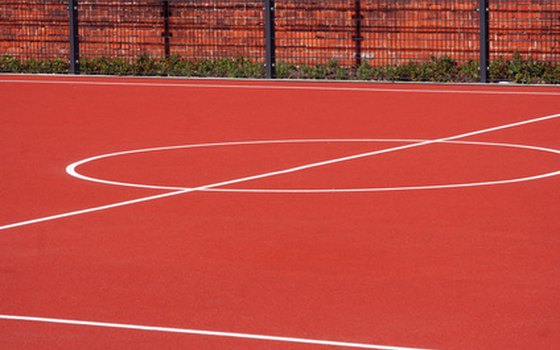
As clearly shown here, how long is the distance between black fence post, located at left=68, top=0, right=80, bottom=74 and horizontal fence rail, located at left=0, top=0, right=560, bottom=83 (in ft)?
0.06

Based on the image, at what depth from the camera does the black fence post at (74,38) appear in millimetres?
24703

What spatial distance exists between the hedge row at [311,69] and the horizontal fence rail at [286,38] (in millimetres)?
20

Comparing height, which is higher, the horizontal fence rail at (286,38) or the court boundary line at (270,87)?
the horizontal fence rail at (286,38)

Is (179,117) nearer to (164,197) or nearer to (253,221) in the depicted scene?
(164,197)

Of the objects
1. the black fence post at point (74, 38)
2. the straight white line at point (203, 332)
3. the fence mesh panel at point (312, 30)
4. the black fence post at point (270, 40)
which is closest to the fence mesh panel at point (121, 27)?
the black fence post at point (74, 38)

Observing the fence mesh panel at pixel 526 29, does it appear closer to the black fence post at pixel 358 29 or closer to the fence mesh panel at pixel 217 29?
the black fence post at pixel 358 29

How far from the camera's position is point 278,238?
952 cm

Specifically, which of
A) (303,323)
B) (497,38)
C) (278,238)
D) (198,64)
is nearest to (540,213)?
(278,238)

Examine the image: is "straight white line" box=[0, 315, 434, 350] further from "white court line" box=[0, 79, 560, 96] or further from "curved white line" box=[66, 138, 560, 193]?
"white court line" box=[0, 79, 560, 96]

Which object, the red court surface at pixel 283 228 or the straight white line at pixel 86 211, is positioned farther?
the straight white line at pixel 86 211

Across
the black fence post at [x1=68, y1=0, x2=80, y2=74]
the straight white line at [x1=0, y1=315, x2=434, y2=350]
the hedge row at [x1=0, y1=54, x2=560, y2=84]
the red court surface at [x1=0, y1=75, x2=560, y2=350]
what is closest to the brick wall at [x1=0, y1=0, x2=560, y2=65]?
the hedge row at [x1=0, y1=54, x2=560, y2=84]

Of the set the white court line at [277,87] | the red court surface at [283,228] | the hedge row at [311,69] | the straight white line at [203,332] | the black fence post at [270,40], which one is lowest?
the straight white line at [203,332]

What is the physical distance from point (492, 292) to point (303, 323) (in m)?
1.21

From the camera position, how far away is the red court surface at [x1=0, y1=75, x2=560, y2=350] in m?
7.16
